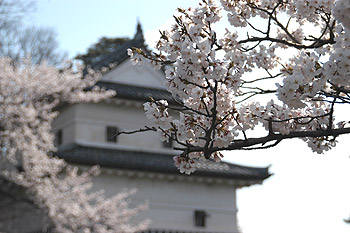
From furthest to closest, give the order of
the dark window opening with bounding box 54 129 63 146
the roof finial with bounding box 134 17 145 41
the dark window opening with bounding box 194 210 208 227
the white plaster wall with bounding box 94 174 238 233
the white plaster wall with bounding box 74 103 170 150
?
the roof finial with bounding box 134 17 145 41, the dark window opening with bounding box 54 129 63 146, the white plaster wall with bounding box 74 103 170 150, the dark window opening with bounding box 194 210 208 227, the white plaster wall with bounding box 94 174 238 233

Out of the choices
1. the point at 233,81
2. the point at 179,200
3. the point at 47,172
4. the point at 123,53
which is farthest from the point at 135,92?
the point at 233,81

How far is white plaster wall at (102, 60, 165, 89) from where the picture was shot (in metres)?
27.7

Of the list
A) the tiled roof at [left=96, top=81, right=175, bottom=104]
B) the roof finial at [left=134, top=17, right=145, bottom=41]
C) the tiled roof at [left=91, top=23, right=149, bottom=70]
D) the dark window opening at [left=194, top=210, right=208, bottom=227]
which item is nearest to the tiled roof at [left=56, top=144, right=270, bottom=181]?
the dark window opening at [left=194, top=210, right=208, bottom=227]

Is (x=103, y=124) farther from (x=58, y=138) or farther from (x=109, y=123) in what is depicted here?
(x=58, y=138)

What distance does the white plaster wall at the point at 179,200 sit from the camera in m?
24.9

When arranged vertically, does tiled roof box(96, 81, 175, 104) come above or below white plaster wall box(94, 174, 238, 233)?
above

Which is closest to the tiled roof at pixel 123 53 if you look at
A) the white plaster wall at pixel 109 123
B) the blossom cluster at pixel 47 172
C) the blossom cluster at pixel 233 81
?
the blossom cluster at pixel 47 172

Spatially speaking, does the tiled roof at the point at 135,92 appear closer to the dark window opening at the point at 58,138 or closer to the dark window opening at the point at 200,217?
the dark window opening at the point at 58,138

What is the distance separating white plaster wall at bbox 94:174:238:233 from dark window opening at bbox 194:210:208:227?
16 cm

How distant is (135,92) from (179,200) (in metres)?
4.31

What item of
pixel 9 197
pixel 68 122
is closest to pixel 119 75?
pixel 68 122

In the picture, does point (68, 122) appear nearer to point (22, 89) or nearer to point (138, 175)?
point (22, 89)

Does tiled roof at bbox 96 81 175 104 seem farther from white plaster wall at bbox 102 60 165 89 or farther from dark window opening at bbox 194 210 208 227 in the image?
dark window opening at bbox 194 210 208 227

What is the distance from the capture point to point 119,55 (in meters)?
28.2
